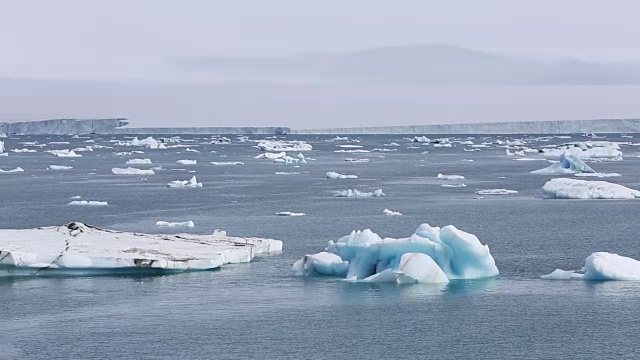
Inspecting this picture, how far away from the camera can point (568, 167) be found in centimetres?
4509

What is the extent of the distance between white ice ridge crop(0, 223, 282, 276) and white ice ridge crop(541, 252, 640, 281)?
5.72m

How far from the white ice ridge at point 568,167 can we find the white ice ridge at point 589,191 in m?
10.4

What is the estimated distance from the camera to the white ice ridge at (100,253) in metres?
17.4

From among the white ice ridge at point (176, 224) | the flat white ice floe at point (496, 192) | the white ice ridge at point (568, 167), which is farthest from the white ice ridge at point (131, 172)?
the white ice ridge at point (176, 224)

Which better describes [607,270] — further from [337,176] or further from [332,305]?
[337,176]

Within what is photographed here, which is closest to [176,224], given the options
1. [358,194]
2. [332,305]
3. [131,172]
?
[358,194]

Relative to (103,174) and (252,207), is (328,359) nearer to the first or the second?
(252,207)

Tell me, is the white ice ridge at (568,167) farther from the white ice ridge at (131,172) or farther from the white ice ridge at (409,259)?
the white ice ridge at (409,259)

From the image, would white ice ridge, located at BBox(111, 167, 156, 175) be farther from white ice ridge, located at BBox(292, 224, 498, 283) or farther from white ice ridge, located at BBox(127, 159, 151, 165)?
white ice ridge, located at BBox(292, 224, 498, 283)

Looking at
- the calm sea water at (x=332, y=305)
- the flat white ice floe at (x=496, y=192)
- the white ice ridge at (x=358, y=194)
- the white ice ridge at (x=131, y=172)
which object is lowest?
the calm sea water at (x=332, y=305)

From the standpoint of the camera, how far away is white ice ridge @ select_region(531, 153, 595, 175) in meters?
43.4

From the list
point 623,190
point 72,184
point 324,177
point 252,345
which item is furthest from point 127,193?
point 252,345

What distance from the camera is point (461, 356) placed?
12.6 meters

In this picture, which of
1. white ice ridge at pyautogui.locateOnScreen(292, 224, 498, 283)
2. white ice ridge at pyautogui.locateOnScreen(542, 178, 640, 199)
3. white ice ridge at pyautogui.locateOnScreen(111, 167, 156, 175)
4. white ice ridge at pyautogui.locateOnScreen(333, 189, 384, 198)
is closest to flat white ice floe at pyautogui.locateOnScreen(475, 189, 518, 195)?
white ice ridge at pyautogui.locateOnScreen(542, 178, 640, 199)
